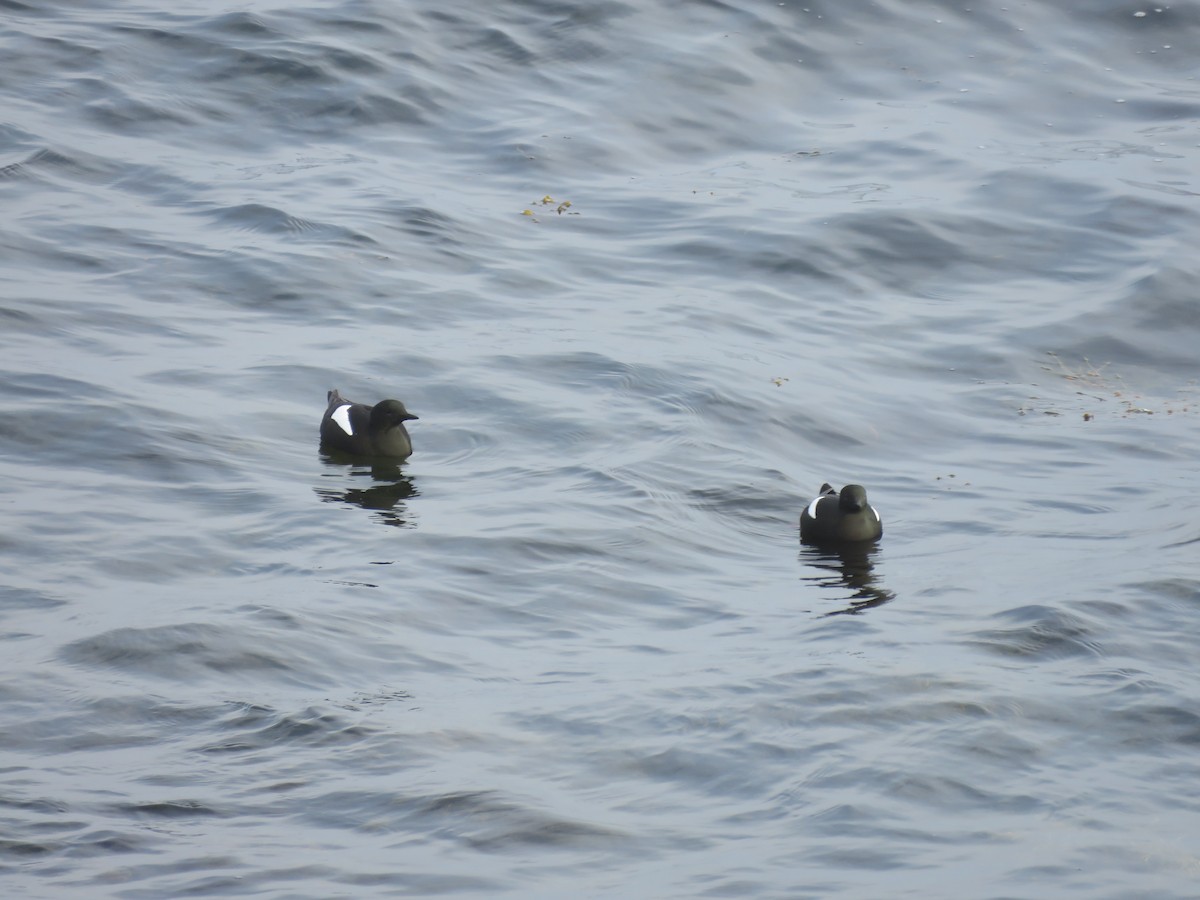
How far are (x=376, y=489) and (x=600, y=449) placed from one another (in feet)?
A: 5.73

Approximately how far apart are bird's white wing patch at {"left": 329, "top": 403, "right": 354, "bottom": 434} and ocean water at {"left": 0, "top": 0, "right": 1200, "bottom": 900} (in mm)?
286

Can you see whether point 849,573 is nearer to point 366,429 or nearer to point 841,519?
point 841,519

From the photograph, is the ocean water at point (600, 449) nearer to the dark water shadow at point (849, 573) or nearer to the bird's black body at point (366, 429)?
the dark water shadow at point (849, 573)

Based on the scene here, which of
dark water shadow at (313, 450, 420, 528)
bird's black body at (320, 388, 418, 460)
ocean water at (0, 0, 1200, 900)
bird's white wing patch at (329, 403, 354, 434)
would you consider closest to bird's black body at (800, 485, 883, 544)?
ocean water at (0, 0, 1200, 900)

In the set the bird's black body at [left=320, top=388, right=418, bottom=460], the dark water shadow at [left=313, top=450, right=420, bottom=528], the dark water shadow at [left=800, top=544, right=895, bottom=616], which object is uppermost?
the bird's black body at [left=320, top=388, right=418, bottom=460]

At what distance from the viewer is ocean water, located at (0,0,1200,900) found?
6586 millimetres

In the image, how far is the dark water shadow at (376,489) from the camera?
35.9 feet

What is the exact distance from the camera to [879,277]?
17.1 m

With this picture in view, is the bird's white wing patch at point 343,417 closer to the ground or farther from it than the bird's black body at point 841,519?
farther from it

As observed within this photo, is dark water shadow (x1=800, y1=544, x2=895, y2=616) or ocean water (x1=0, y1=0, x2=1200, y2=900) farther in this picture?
dark water shadow (x1=800, y1=544, x2=895, y2=616)

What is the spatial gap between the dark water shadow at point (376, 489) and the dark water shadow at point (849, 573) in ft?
8.73

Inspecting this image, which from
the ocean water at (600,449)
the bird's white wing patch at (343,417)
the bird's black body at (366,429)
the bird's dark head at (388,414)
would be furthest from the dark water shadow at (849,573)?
the bird's white wing patch at (343,417)

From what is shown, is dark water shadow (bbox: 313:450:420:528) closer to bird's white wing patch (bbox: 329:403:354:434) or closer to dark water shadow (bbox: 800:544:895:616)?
bird's white wing patch (bbox: 329:403:354:434)

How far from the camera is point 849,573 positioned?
33.4 feet
